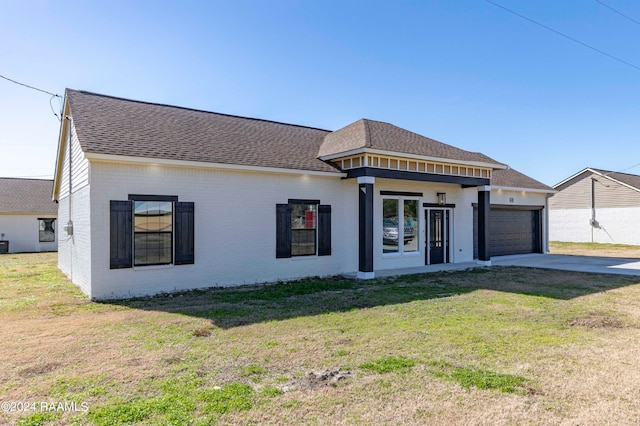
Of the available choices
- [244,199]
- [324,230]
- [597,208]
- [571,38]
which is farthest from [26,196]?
[597,208]

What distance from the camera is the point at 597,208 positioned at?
26672 millimetres

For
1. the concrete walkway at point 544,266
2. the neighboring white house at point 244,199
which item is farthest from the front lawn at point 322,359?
the concrete walkway at point 544,266

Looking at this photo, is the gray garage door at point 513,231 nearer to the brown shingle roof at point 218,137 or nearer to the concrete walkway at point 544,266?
the concrete walkway at point 544,266

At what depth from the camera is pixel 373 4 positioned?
39.3 feet

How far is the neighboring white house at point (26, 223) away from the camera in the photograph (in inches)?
949

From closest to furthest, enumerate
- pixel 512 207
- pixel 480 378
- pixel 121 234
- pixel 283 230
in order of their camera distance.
Result: 1. pixel 480 378
2. pixel 121 234
3. pixel 283 230
4. pixel 512 207

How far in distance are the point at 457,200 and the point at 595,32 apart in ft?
24.6

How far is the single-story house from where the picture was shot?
25016 millimetres

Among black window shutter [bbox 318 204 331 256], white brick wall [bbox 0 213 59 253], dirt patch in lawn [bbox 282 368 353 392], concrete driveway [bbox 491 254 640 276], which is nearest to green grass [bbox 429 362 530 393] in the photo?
dirt patch in lawn [bbox 282 368 353 392]

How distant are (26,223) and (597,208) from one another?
36901mm

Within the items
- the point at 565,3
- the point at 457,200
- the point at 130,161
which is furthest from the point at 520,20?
the point at 130,161

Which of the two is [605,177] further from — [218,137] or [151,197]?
[151,197]

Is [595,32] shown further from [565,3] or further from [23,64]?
[23,64]

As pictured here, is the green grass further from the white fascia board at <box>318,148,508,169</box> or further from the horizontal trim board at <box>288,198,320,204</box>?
the white fascia board at <box>318,148,508,169</box>
